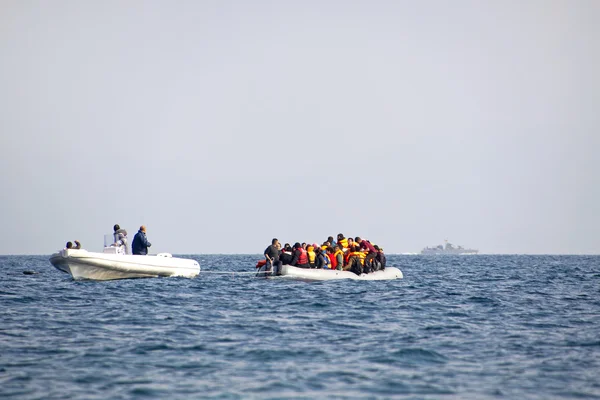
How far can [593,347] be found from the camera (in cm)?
1484

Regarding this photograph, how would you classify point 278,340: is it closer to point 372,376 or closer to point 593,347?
point 372,376

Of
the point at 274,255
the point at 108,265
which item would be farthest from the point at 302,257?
the point at 108,265

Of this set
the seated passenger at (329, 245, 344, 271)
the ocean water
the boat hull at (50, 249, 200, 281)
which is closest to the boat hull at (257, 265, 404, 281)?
the seated passenger at (329, 245, 344, 271)

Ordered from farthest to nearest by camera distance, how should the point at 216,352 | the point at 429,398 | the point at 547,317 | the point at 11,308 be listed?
the point at 11,308 → the point at 547,317 → the point at 216,352 → the point at 429,398

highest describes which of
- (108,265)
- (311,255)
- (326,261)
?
(311,255)

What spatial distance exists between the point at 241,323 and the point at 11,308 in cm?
802

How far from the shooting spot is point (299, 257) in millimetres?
31562

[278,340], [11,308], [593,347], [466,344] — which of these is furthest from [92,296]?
[593,347]

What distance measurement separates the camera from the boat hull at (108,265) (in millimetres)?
29125

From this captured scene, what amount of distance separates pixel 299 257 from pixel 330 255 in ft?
6.28

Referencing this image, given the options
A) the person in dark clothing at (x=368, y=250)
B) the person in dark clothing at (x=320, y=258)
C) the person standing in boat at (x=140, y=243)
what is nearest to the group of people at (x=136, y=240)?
the person standing in boat at (x=140, y=243)

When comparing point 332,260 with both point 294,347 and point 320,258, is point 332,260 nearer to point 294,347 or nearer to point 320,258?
point 320,258

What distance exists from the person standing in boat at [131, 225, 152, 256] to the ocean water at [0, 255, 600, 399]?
6.05 m

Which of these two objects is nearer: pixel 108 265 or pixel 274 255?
pixel 108 265
